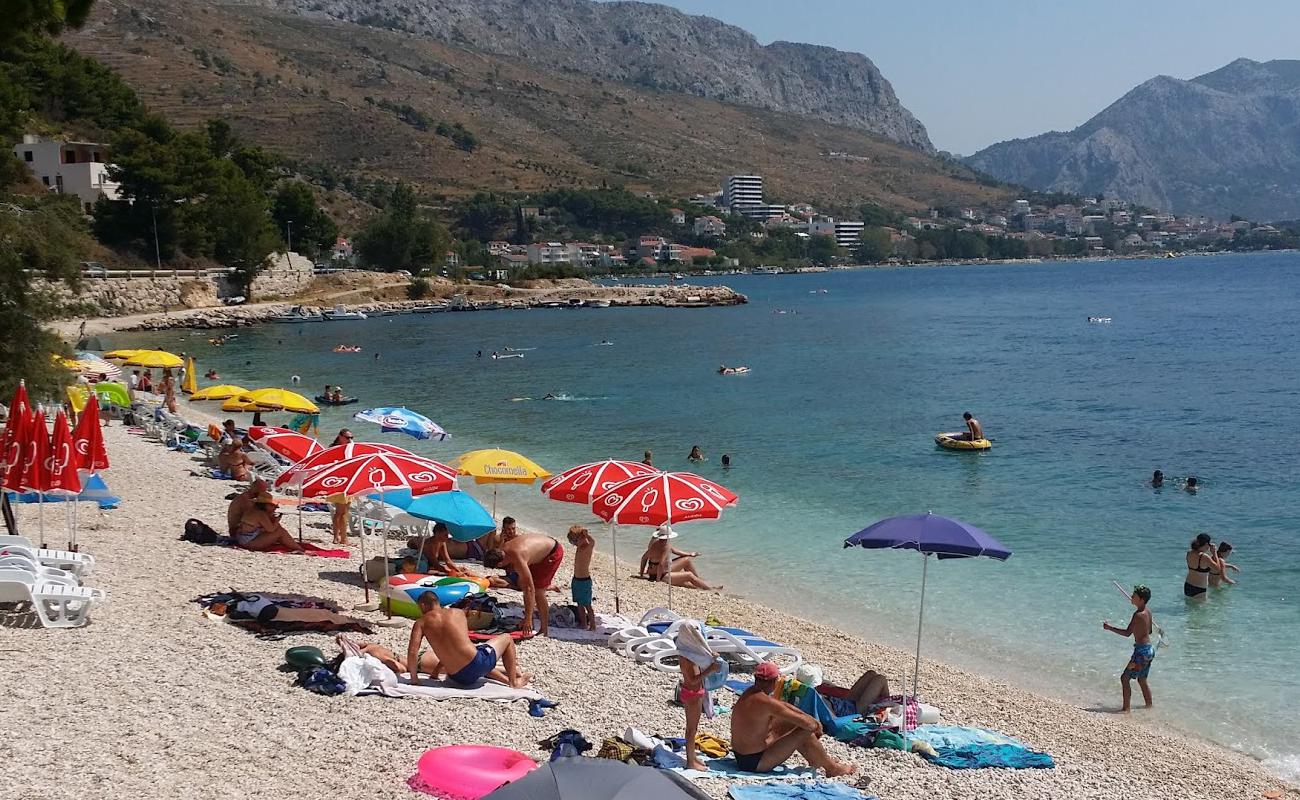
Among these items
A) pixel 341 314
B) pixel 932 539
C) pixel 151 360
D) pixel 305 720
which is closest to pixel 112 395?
pixel 151 360

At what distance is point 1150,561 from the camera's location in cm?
1577

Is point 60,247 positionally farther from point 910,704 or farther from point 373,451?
point 910,704

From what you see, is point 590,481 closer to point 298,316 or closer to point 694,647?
point 694,647

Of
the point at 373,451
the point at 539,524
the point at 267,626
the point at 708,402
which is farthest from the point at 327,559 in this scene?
the point at 708,402

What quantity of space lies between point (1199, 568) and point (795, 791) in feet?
28.8

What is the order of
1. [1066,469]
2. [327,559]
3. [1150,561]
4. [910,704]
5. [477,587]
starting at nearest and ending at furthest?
[910,704]
[477,587]
[327,559]
[1150,561]
[1066,469]

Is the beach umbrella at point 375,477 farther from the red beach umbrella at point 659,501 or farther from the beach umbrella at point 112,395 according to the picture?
the beach umbrella at point 112,395

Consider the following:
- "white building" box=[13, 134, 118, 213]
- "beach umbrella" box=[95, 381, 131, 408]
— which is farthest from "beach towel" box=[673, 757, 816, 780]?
"white building" box=[13, 134, 118, 213]

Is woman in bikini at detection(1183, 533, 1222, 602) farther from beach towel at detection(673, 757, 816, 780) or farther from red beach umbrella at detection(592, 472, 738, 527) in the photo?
beach towel at detection(673, 757, 816, 780)

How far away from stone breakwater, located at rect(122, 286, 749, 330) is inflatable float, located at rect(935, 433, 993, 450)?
1780 inches

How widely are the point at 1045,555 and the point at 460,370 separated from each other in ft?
106

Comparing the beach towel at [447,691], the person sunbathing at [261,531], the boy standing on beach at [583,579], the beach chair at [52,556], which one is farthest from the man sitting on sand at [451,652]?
the person sunbathing at [261,531]

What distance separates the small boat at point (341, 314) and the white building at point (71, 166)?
45.9 feet

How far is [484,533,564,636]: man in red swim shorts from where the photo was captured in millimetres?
10531
